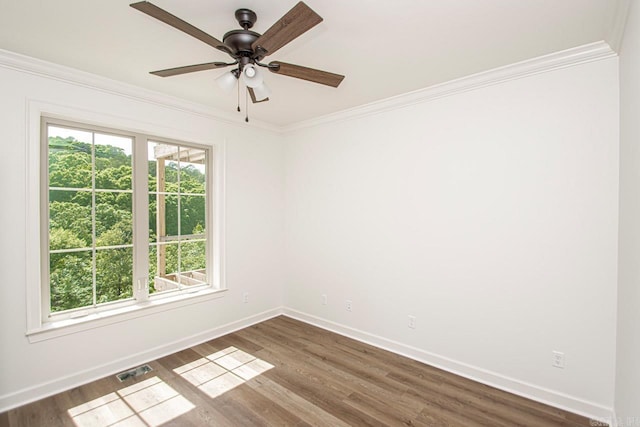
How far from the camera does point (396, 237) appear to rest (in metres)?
3.25

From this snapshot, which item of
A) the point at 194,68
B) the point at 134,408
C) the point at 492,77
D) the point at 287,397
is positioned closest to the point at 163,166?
the point at 194,68

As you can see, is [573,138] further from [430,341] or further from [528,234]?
[430,341]

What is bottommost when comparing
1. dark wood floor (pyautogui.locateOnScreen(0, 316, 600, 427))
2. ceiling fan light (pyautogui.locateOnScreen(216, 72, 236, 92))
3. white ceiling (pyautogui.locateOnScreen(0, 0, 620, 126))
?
dark wood floor (pyautogui.locateOnScreen(0, 316, 600, 427))

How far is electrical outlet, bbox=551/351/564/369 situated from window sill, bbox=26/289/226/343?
3232 mm

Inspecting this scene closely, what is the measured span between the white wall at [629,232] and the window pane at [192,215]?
366 cm

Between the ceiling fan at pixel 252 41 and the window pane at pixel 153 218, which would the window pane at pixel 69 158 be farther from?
the ceiling fan at pixel 252 41

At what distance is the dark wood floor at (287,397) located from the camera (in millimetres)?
2204

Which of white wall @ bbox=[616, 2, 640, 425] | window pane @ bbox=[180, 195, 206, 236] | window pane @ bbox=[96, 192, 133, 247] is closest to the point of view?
white wall @ bbox=[616, 2, 640, 425]

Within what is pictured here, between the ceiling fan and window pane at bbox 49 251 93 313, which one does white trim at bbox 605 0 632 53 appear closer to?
the ceiling fan

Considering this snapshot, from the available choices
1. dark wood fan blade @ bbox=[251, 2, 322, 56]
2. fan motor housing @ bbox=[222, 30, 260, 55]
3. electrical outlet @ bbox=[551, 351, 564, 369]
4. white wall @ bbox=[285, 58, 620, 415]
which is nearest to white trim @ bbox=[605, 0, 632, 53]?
white wall @ bbox=[285, 58, 620, 415]

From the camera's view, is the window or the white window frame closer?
the white window frame

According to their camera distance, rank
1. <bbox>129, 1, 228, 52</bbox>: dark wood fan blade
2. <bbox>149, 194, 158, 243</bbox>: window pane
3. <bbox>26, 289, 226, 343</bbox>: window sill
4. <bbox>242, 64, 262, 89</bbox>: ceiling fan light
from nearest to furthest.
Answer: <bbox>129, 1, 228, 52</bbox>: dark wood fan blade → <bbox>242, 64, 262, 89</bbox>: ceiling fan light → <bbox>26, 289, 226, 343</bbox>: window sill → <bbox>149, 194, 158, 243</bbox>: window pane

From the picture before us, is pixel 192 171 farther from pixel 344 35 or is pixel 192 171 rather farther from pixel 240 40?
pixel 344 35

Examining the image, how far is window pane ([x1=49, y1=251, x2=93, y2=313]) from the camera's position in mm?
2652
